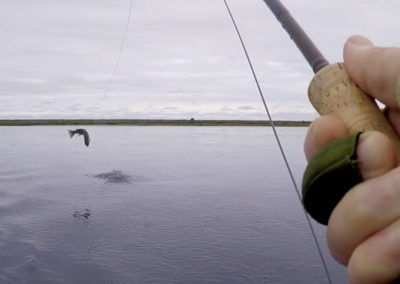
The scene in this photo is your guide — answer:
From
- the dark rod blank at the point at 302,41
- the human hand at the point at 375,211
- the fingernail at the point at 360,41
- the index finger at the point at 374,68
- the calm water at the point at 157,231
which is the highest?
the calm water at the point at 157,231

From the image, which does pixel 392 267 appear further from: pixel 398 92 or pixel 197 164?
pixel 197 164

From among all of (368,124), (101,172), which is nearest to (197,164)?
(101,172)

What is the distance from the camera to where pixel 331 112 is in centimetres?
161

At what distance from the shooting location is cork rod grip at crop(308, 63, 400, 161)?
1475mm

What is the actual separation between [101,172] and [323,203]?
92.2 ft

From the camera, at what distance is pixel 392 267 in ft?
3.79

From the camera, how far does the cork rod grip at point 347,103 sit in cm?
147

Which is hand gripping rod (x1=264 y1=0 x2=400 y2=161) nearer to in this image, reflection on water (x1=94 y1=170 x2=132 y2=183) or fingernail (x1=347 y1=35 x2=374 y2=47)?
fingernail (x1=347 y1=35 x2=374 y2=47)

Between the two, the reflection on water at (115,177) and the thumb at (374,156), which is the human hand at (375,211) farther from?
the reflection on water at (115,177)

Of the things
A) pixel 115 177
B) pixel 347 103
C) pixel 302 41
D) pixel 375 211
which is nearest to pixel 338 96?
pixel 347 103

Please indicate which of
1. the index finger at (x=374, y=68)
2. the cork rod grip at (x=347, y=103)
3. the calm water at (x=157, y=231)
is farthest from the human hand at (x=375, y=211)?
the calm water at (x=157, y=231)

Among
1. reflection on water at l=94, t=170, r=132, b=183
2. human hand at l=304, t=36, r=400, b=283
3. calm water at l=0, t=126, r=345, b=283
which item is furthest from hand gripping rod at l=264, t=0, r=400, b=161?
reflection on water at l=94, t=170, r=132, b=183

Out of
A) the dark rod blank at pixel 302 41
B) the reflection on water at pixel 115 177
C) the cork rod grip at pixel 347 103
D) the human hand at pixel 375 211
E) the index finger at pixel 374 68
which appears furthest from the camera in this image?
the reflection on water at pixel 115 177

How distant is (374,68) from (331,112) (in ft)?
0.88
